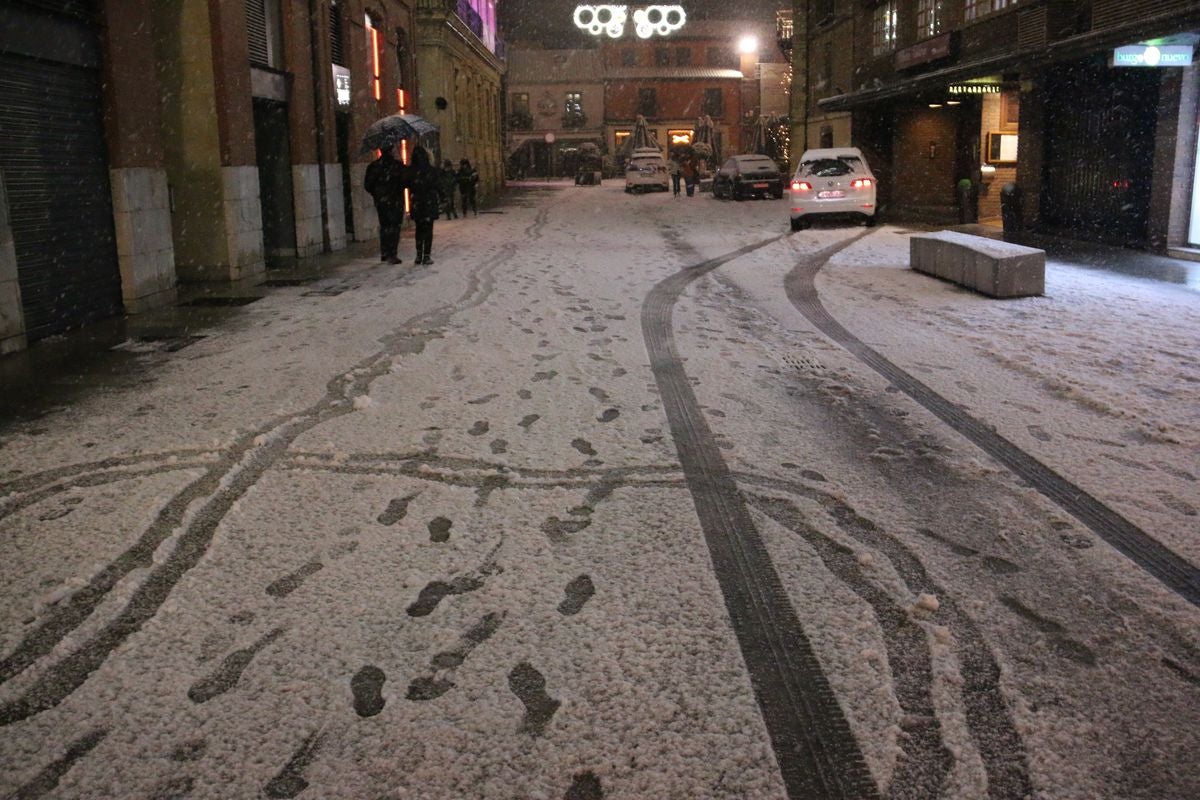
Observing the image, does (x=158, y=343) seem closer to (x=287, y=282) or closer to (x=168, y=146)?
(x=287, y=282)

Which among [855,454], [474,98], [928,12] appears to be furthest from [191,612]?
[474,98]

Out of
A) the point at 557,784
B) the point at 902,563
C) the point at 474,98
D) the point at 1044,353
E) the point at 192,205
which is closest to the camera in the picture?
the point at 557,784

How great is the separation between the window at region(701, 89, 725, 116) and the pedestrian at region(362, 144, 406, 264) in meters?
61.5

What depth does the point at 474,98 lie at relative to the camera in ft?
122

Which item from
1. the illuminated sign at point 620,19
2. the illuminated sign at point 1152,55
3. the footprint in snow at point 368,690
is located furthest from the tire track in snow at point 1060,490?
the illuminated sign at point 620,19

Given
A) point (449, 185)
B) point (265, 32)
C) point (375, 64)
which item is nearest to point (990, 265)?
point (265, 32)

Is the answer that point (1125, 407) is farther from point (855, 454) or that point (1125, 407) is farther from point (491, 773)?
point (491, 773)

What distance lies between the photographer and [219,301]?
39.7 ft

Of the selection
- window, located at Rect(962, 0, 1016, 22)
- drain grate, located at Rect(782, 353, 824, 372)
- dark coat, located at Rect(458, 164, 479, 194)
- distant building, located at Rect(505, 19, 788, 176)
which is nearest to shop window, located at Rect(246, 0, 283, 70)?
drain grate, located at Rect(782, 353, 824, 372)

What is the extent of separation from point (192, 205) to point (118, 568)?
434 inches

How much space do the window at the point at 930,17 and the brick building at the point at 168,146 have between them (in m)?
14.5

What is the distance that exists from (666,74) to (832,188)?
5511cm

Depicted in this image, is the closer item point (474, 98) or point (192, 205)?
point (192, 205)

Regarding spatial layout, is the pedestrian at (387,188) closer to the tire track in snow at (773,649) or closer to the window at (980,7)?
the tire track in snow at (773,649)
